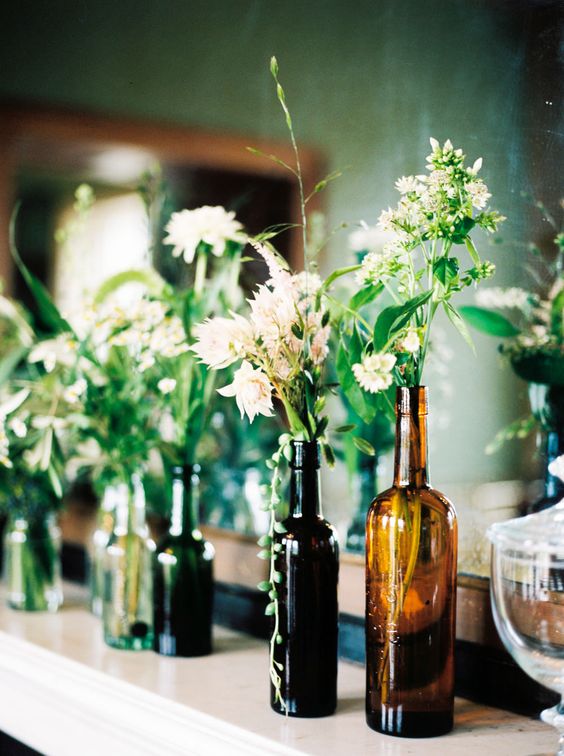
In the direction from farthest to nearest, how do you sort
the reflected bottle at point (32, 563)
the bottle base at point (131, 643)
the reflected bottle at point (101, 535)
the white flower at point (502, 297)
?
the reflected bottle at point (32, 563)
the reflected bottle at point (101, 535)
the bottle base at point (131, 643)
the white flower at point (502, 297)

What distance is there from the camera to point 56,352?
4.88 feet

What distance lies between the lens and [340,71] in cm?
143

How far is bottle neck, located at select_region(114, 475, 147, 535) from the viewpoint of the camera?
Result: 59.4 inches

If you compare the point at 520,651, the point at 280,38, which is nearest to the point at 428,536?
the point at 520,651

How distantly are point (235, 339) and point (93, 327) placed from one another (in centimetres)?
44

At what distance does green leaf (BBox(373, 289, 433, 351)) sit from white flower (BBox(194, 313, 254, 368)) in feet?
0.47

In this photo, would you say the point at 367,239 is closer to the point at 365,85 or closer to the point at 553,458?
the point at 365,85

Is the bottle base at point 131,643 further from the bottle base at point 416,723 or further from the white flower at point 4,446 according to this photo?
the bottle base at point 416,723

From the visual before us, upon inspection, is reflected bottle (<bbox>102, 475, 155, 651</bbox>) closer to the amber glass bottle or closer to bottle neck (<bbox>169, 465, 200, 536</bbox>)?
bottle neck (<bbox>169, 465, 200, 536</bbox>)

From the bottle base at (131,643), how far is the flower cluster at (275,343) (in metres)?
0.52

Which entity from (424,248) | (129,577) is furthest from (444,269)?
(129,577)

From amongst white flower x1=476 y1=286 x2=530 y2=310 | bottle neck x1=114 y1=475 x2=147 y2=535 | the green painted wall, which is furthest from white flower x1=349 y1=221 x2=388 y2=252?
bottle neck x1=114 y1=475 x2=147 y2=535

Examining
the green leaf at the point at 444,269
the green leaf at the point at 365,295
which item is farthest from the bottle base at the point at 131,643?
the green leaf at the point at 444,269

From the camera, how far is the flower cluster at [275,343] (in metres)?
1.07
